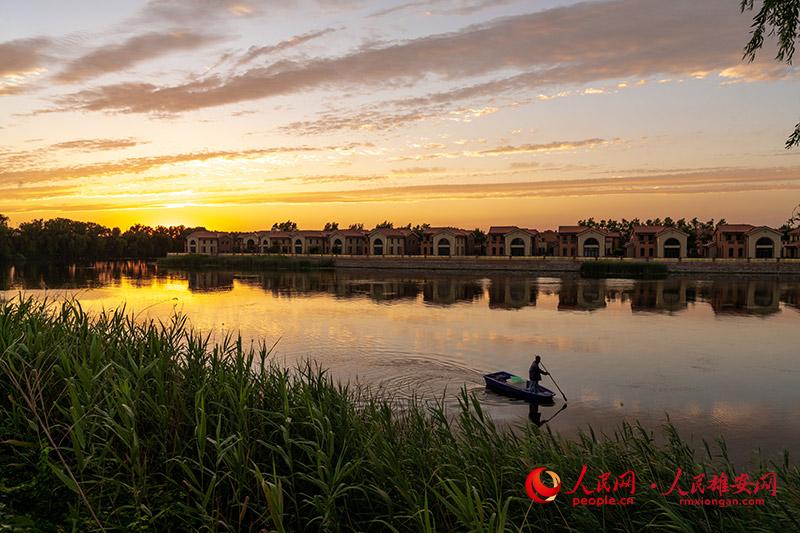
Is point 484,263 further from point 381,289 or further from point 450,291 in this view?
point 381,289

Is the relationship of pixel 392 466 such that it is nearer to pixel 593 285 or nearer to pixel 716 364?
pixel 716 364

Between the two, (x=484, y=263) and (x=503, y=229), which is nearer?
(x=484, y=263)

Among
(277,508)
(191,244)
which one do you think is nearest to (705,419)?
(277,508)

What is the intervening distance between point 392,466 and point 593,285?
212ft

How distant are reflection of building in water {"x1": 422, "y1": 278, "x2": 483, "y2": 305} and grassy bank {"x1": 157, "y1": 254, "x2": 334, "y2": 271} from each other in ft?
101

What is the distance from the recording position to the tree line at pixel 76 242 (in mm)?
121812

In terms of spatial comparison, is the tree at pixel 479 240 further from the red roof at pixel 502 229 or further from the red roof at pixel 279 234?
the red roof at pixel 279 234

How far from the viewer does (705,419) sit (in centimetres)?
1719

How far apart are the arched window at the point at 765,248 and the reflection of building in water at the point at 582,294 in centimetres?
4026

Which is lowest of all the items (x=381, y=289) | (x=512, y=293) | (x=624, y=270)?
(x=512, y=293)
